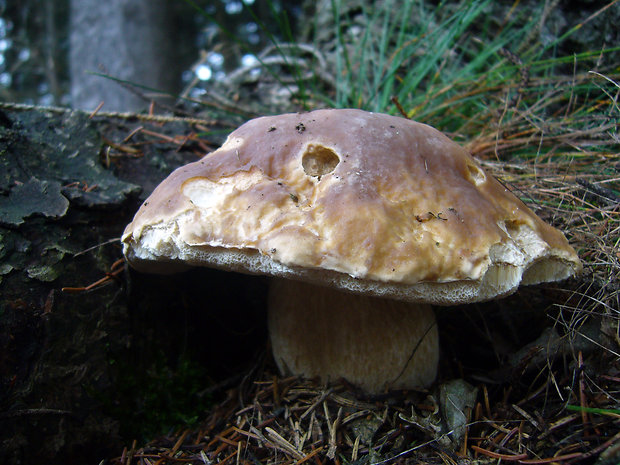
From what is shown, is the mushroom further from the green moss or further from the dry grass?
the green moss

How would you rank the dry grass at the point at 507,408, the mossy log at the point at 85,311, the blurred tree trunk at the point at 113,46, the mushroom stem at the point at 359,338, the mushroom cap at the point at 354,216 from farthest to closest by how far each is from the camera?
the blurred tree trunk at the point at 113,46, the mushroom stem at the point at 359,338, the mossy log at the point at 85,311, the dry grass at the point at 507,408, the mushroom cap at the point at 354,216

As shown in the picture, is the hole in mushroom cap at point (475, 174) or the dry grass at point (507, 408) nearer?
the dry grass at point (507, 408)

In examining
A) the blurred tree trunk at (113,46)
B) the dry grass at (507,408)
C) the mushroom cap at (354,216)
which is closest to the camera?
the mushroom cap at (354,216)

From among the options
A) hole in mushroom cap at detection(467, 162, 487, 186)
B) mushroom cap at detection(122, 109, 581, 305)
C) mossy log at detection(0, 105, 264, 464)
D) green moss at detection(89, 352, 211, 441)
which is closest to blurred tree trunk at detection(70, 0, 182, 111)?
mossy log at detection(0, 105, 264, 464)

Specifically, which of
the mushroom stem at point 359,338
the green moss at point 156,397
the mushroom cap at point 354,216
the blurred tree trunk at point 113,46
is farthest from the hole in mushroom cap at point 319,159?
the blurred tree trunk at point 113,46

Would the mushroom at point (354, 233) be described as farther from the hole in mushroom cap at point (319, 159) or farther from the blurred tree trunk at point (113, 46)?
the blurred tree trunk at point (113, 46)

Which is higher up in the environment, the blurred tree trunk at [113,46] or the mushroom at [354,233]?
the mushroom at [354,233]

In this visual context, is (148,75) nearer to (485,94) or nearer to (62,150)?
(62,150)
